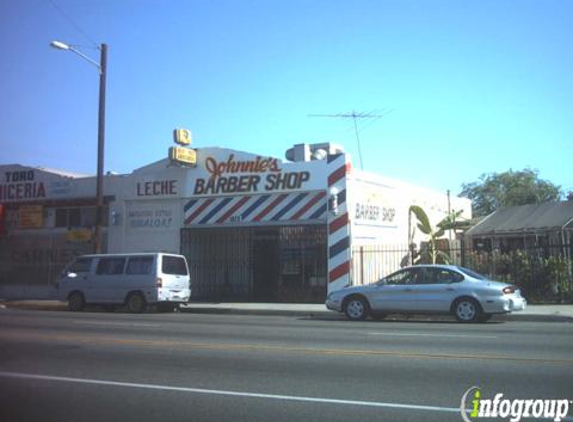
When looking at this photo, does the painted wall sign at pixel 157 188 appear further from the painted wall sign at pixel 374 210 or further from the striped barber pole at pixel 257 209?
the painted wall sign at pixel 374 210

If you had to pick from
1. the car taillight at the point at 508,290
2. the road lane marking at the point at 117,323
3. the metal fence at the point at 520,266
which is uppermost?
the metal fence at the point at 520,266

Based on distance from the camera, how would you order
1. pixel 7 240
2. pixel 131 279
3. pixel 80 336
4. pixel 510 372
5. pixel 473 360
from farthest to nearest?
pixel 7 240 → pixel 131 279 → pixel 80 336 → pixel 473 360 → pixel 510 372

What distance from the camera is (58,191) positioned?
29094 millimetres

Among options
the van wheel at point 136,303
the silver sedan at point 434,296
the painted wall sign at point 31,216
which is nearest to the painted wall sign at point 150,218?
the painted wall sign at point 31,216

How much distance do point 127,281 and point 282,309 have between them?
520 centimetres

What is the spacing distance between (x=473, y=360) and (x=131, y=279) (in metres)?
14.1

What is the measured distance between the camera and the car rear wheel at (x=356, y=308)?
1770 cm

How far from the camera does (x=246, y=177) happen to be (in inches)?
997

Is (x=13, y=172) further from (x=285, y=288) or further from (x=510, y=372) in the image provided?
(x=510, y=372)

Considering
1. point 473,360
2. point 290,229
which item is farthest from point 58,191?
point 473,360

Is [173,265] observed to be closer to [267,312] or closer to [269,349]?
[267,312]

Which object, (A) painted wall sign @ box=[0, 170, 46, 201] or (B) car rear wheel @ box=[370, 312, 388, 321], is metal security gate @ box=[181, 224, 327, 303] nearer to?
(B) car rear wheel @ box=[370, 312, 388, 321]

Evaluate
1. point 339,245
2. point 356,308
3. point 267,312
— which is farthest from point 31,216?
point 356,308

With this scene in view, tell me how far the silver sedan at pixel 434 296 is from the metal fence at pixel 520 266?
5285mm
